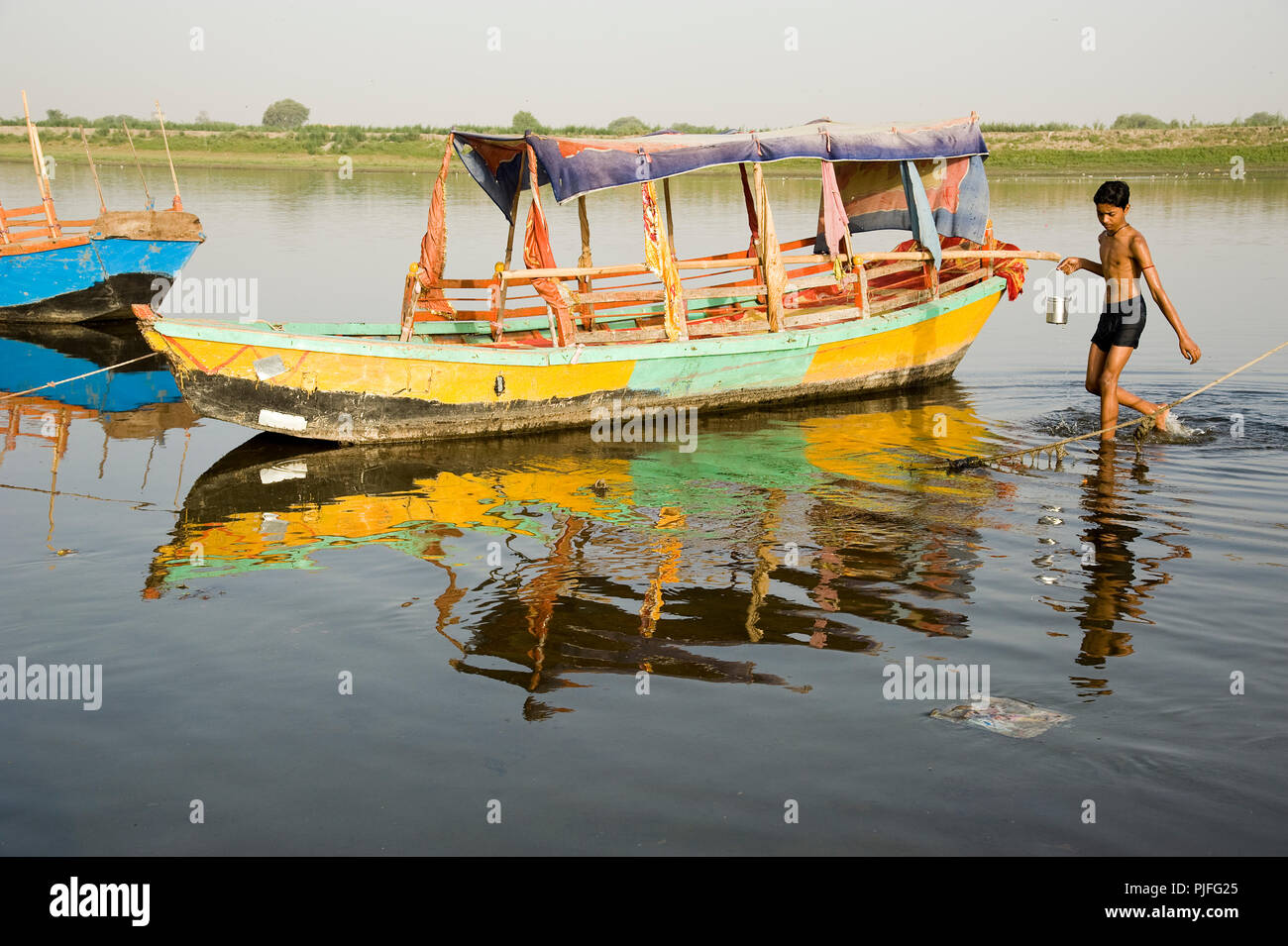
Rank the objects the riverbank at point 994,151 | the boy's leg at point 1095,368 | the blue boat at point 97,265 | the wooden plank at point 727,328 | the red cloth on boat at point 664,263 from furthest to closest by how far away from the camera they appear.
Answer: the riverbank at point 994,151
the blue boat at point 97,265
the wooden plank at point 727,328
the red cloth on boat at point 664,263
the boy's leg at point 1095,368

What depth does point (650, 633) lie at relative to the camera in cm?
561

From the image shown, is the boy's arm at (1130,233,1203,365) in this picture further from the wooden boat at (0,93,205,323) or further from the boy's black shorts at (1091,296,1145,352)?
the wooden boat at (0,93,205,323)

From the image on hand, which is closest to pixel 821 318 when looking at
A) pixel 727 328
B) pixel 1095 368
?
pixel 727 328

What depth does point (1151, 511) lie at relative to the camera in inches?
292

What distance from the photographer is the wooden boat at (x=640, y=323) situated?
909 centimetres

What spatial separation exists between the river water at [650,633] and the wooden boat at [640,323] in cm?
41

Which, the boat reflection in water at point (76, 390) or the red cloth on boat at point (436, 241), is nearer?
the red cloth on boat at point (436, 241)

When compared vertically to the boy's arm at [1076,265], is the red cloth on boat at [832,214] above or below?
above

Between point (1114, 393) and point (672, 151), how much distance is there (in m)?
4.10

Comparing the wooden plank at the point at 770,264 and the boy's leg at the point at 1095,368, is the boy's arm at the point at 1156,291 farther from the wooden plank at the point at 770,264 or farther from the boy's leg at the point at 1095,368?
the wooden plank at the point at 770,264

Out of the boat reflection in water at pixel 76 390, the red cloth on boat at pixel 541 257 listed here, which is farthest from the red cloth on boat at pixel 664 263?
the boat reflection in water at pixel 76 390

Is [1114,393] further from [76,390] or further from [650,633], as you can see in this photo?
[76,390]
